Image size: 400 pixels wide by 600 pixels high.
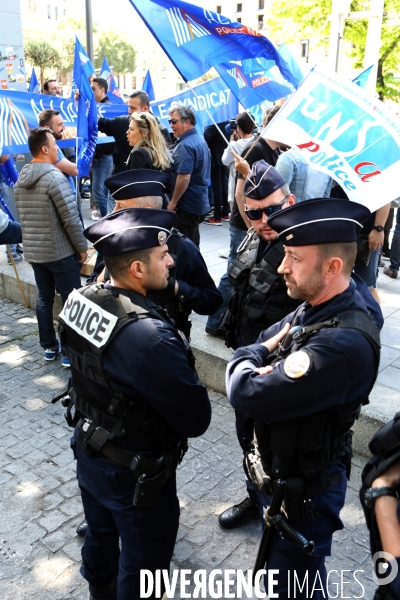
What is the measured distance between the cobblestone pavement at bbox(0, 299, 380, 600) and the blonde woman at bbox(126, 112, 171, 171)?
255 centimetres

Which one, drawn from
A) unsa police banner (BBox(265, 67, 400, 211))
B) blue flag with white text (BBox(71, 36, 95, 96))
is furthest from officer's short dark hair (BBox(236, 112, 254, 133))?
unsa police banner (BBox(265, 67, 400, 211))

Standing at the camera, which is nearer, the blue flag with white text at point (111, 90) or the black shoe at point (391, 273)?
the black shoe at point (391, 273)

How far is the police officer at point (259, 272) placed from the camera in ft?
10.5

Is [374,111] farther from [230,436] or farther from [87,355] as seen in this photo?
[230,436]

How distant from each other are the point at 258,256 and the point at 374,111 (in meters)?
1.09

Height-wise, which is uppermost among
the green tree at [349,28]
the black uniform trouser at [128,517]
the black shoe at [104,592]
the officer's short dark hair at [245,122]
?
the green tree at [349,28]

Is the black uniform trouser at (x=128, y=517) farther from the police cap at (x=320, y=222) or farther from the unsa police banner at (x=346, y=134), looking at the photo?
the unsa police banner at (x=346, y=134)

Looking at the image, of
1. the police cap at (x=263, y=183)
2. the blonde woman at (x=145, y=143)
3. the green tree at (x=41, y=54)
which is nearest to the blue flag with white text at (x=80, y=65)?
the blonde woman at (x=145, y=143)

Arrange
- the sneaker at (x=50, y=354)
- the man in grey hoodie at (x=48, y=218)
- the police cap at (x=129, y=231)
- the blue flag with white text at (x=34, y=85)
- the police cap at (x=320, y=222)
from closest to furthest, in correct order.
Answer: the police cap at (x=320, y=222) < the police cap at (x=129, y=231) < the man in grey hoodie at (x=48, y=218) < the sneaker at (x=50, y=354) < the blue flag with white text at (x=34, y=85)

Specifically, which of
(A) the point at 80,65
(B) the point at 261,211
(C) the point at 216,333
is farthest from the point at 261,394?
(A) the point at 80,65

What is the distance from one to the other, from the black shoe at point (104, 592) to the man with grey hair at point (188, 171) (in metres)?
4.28

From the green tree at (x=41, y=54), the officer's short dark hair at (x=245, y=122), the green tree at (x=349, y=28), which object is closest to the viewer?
the officer's short dark hair at (x=245, y=122)

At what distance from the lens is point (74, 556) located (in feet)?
10.7

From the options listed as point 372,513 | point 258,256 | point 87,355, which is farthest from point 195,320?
point 372,513
